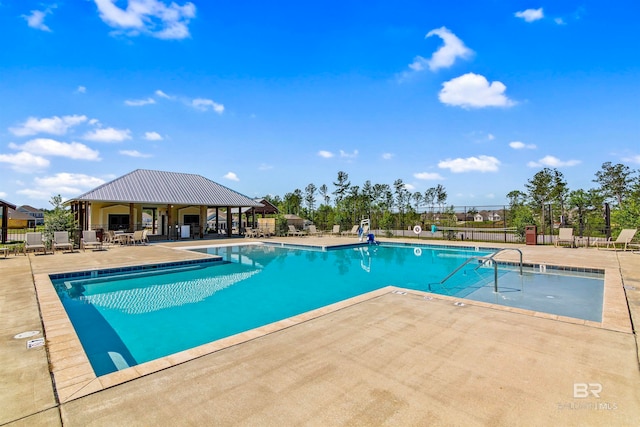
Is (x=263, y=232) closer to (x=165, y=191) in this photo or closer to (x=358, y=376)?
(x=165, y=191)

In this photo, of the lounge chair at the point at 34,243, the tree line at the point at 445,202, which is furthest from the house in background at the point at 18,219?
the tree line at the point at 445,202

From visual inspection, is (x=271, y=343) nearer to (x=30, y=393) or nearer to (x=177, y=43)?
(x=30, y=393)

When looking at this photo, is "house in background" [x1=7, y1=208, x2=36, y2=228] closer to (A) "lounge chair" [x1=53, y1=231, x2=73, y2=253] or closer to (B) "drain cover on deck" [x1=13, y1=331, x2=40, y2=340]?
(A) "lounge chair" [x1=53, y1=231, x2=73, y2=253]

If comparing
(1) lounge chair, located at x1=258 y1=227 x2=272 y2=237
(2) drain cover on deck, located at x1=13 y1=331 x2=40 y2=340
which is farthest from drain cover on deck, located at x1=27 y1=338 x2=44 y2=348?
(1) lounge chair, located at x1=258 y1=227 x2=272 y2=237

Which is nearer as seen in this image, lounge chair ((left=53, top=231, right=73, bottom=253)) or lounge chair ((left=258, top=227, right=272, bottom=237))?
lounge chair ((left=53, top=231, right=73, bottom=253))

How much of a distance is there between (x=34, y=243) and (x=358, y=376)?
13653 millimetres

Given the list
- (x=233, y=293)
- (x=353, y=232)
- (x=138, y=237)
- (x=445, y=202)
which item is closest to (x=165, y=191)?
(x=138, y=237)

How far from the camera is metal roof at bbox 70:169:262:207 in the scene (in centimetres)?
1588

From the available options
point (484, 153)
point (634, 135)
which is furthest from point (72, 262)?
point (634, 135)

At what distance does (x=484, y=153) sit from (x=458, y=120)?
7.97m

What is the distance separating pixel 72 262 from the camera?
9.38m
